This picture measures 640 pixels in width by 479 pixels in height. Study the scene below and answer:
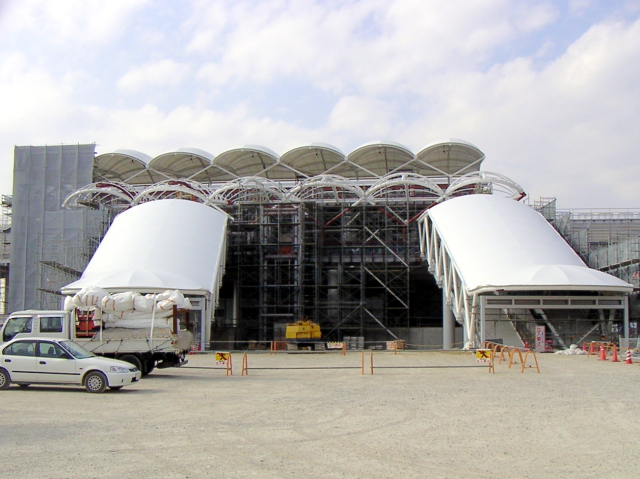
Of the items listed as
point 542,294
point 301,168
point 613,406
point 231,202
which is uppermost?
point 301,168

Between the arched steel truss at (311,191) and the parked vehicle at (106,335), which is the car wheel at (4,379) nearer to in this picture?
the parked vehicle at (106,335)

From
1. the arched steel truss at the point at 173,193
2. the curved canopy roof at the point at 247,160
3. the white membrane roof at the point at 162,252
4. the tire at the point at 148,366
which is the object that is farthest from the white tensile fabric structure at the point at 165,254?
the curved canopy roof at the point at 247,160

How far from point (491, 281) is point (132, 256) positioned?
16590 millimetres

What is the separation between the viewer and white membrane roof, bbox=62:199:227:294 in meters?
30.6

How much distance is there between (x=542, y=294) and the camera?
1220 inches

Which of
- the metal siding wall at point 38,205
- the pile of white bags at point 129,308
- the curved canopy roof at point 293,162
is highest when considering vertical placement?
the curved canopy roof at point 293,162

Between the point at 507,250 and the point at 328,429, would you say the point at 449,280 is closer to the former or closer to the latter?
the point at 507,250

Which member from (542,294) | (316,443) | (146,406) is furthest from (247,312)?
(316,443)

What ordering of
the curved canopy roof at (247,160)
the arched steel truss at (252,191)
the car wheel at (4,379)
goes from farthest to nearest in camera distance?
the curved canopy roof at (247,160), the arched steel truss at (252,191), the car wheel at (4,379)

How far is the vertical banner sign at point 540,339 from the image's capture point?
29641mm

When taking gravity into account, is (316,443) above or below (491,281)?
below

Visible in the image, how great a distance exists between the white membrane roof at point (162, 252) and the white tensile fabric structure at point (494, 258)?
11.4 metres

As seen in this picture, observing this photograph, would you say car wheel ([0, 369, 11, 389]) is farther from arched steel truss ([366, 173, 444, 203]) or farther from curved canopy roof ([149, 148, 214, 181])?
curved canopy roof ([149, 148, 214, 181])

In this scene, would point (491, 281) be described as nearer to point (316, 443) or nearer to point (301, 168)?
point (316, 443)
